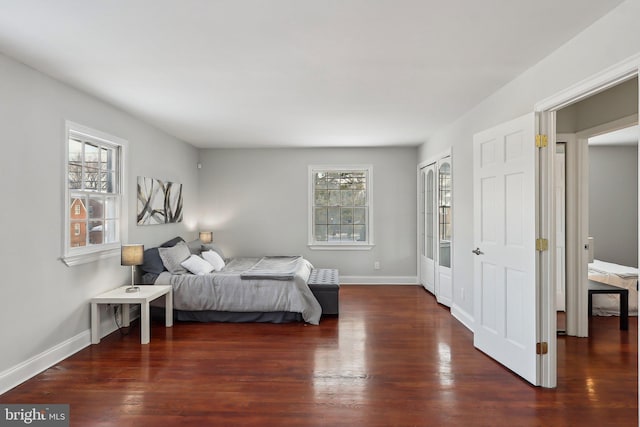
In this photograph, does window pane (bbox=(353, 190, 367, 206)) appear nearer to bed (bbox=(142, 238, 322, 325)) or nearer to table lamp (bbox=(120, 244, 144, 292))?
bed (bbox=(142, 238, 322, 325))

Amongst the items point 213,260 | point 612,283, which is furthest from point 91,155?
point 612,283

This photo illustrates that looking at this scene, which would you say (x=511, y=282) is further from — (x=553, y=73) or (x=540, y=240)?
(x=553, y=73)

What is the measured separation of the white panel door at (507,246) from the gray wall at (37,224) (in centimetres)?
383

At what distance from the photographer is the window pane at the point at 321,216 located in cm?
671

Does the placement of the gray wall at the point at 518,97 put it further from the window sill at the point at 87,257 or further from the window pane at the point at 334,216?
the window sill at the point at 87,257

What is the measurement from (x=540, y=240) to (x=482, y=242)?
657mm

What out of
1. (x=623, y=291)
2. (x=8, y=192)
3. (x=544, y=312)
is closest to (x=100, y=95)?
(x=8, y=192)

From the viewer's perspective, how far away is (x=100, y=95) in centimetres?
363

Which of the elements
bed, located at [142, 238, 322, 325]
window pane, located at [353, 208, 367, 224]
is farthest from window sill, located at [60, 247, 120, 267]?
window pane, located at [353, 208, 367, 224]

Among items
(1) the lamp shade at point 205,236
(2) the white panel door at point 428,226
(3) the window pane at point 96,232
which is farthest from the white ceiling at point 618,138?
(3) the window pane at point 96,232

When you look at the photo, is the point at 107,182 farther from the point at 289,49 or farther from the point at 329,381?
the point at 329,381

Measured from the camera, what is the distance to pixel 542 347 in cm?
276

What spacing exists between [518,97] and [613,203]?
4.79m

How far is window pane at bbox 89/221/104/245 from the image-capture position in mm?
3765
